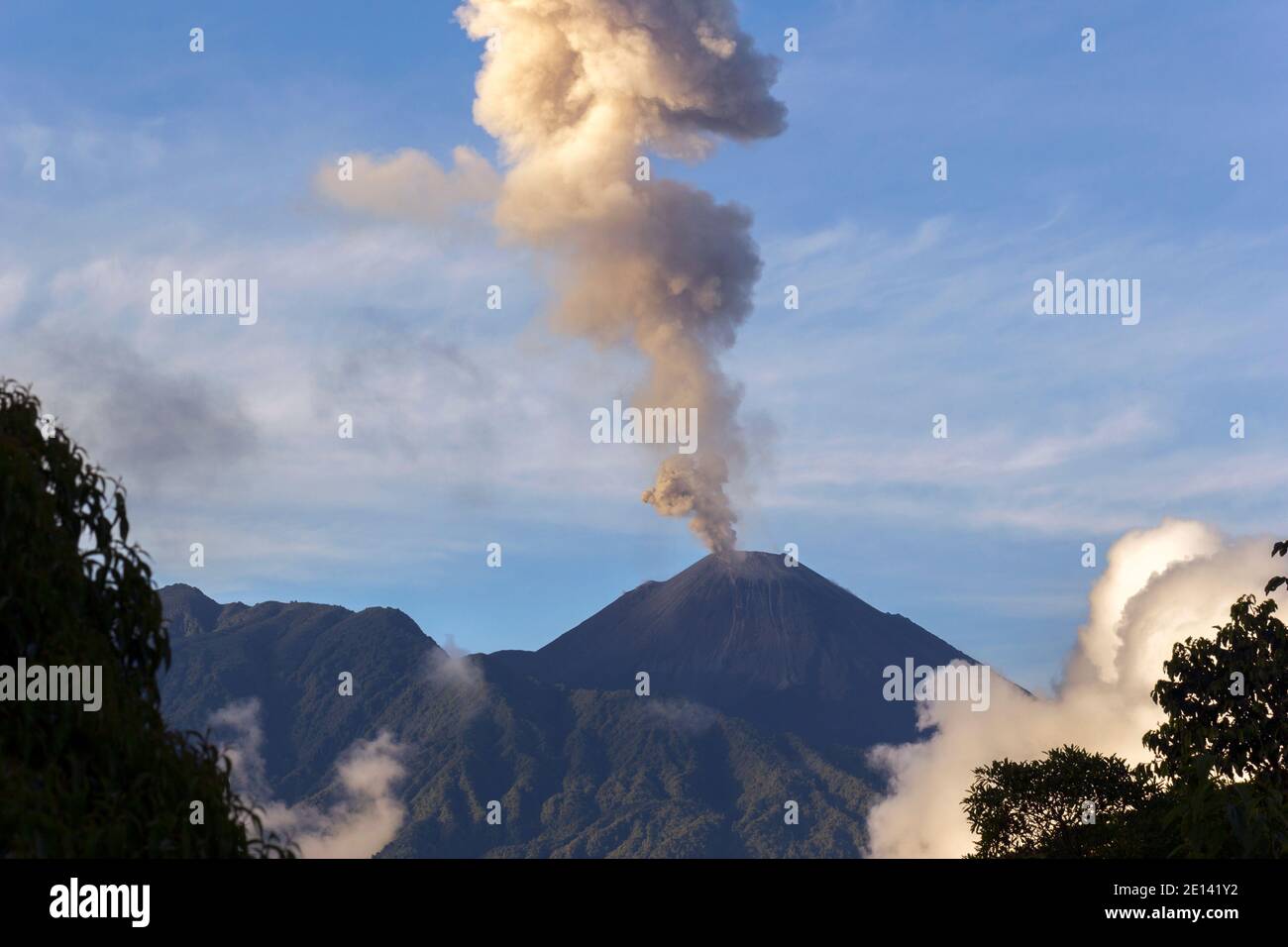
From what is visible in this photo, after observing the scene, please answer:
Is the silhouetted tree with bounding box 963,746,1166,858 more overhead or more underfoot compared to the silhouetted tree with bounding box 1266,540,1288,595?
more underfoot

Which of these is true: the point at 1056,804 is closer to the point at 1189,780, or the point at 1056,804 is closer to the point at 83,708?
the point at 1189,780

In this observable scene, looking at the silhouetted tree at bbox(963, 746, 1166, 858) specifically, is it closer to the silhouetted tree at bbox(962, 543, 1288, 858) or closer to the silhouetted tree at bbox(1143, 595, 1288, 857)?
the silhouetted tree at bbox(962, 543, 1288, 858)

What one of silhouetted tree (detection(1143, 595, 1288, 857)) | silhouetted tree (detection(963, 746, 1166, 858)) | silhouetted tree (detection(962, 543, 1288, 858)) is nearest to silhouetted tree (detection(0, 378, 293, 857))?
silhouetted tree (detection(962, 543, 1288, 858))

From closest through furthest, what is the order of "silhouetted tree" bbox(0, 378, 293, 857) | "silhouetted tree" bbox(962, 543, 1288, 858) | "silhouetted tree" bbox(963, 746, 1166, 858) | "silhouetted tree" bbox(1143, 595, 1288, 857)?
"silhouetted tree" bbox(0, 378, 293, 857) → "silhouetted tree" bbox(962, 543, 1288, 858) → "silhouetted tree" bbox(1143, 595, 1288, 857) → "silhouetted tree" bbox(963, 746, 1166, 858)

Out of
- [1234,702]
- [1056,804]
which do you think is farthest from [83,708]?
[1056,804]

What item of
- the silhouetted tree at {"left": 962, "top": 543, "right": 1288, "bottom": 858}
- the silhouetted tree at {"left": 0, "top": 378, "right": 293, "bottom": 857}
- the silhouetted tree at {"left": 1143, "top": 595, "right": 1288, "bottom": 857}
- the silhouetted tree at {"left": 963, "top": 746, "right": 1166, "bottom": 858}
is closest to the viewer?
the silhouetted tree at {"left": 0, "top": 378, "right": 293, "bottom": 857}

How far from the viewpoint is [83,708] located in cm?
1358

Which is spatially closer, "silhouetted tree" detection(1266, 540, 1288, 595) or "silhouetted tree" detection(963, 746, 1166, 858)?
"silhouetted tree" detection(1266, 540, 1288, 595)

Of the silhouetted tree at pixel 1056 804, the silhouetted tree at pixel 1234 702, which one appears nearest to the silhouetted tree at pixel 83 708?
the silhouetted tree at pixel 1234 702

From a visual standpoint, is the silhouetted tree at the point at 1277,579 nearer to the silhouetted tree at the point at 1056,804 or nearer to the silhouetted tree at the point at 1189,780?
the silhouetted tree at the point at 1189,780

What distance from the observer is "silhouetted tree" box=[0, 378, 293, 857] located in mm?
12477

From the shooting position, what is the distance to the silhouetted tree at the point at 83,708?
12.5 m
